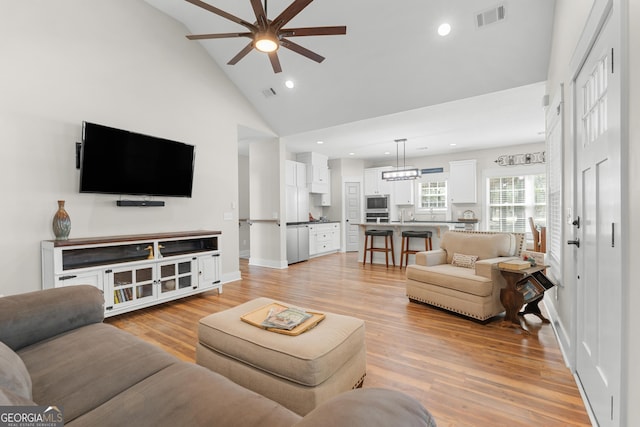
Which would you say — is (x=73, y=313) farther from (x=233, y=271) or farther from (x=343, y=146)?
(x=343, y=146)

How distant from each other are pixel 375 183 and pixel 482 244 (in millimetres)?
5269

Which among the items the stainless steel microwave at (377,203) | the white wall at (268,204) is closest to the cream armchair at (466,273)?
the white wall at (268,204)

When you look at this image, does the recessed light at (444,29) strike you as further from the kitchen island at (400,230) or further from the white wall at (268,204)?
the white wall at (268,204)

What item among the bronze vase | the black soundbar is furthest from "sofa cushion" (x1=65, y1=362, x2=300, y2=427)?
the black soundbar

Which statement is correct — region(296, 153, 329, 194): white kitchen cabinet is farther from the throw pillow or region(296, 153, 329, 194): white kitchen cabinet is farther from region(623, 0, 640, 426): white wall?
region(623, 0, 640, 426): white wall

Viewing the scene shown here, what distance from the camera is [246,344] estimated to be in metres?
1.66

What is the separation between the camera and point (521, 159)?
7.04 metres

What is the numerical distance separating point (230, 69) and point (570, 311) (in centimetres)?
528

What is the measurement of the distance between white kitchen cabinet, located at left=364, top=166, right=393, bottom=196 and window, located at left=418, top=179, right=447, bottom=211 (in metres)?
0.91

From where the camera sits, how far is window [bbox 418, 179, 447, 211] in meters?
8.18

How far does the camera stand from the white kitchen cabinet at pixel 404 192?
8359mm

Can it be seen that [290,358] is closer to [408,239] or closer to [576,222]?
[576,222]

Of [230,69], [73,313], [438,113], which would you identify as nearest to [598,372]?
[73,313]

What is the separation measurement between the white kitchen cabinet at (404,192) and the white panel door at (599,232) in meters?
6.32
